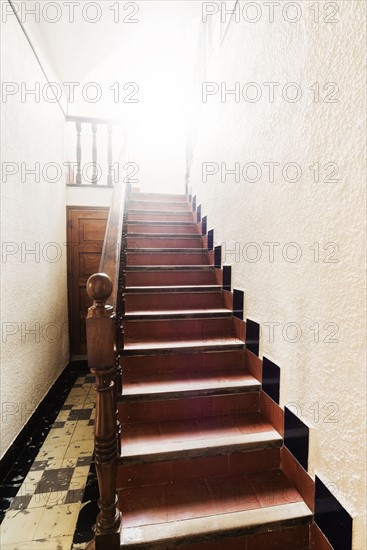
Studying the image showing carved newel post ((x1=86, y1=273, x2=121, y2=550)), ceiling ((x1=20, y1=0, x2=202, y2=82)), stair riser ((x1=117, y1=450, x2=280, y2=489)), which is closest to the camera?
carved newel post ((x1=86, y1=273, x2=121, y2=550))

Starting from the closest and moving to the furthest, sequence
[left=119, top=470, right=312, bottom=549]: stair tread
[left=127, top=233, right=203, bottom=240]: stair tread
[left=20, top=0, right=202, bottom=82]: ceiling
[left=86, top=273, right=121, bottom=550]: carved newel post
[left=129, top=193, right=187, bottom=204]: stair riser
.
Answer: [left=86, top=273, right=121, bottom=550]: carved newel post, [left=119, top=470, right=312, bottom=549]: stair tread, [left=20, top=0, right=202, bottom=82]: ceiling, [left=127, top=233, right=203, bottom=240]: stair tread, [left=129, top=193, right=187, bottom=204]: stair riser

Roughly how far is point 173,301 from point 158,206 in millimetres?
1915

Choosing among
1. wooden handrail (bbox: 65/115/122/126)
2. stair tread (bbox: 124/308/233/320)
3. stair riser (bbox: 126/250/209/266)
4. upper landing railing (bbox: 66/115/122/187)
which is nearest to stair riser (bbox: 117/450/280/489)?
stair tread (bbox: 124/308/233/320)

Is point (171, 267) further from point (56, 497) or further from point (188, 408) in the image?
point (56, 497)

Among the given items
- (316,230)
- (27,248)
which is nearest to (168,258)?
(27,248)

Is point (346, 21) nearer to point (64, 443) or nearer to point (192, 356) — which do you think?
point (192, 356)

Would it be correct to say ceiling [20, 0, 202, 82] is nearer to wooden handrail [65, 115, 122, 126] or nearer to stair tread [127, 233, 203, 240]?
wooden handrail [65, 115, 122, 126]

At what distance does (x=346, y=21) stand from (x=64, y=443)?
2.92 metres

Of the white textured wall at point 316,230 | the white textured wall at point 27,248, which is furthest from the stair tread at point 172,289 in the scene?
the white textured wall at point 27,248

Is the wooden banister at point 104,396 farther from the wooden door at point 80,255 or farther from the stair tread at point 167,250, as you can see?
the wooden door at point 80,255

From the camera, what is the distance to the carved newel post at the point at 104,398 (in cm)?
99

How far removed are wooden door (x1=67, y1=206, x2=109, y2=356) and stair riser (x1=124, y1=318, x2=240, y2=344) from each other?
2108 mm

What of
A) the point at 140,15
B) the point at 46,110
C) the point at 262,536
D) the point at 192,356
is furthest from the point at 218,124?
the point at 262,536

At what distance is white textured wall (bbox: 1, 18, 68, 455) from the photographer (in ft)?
7.06
